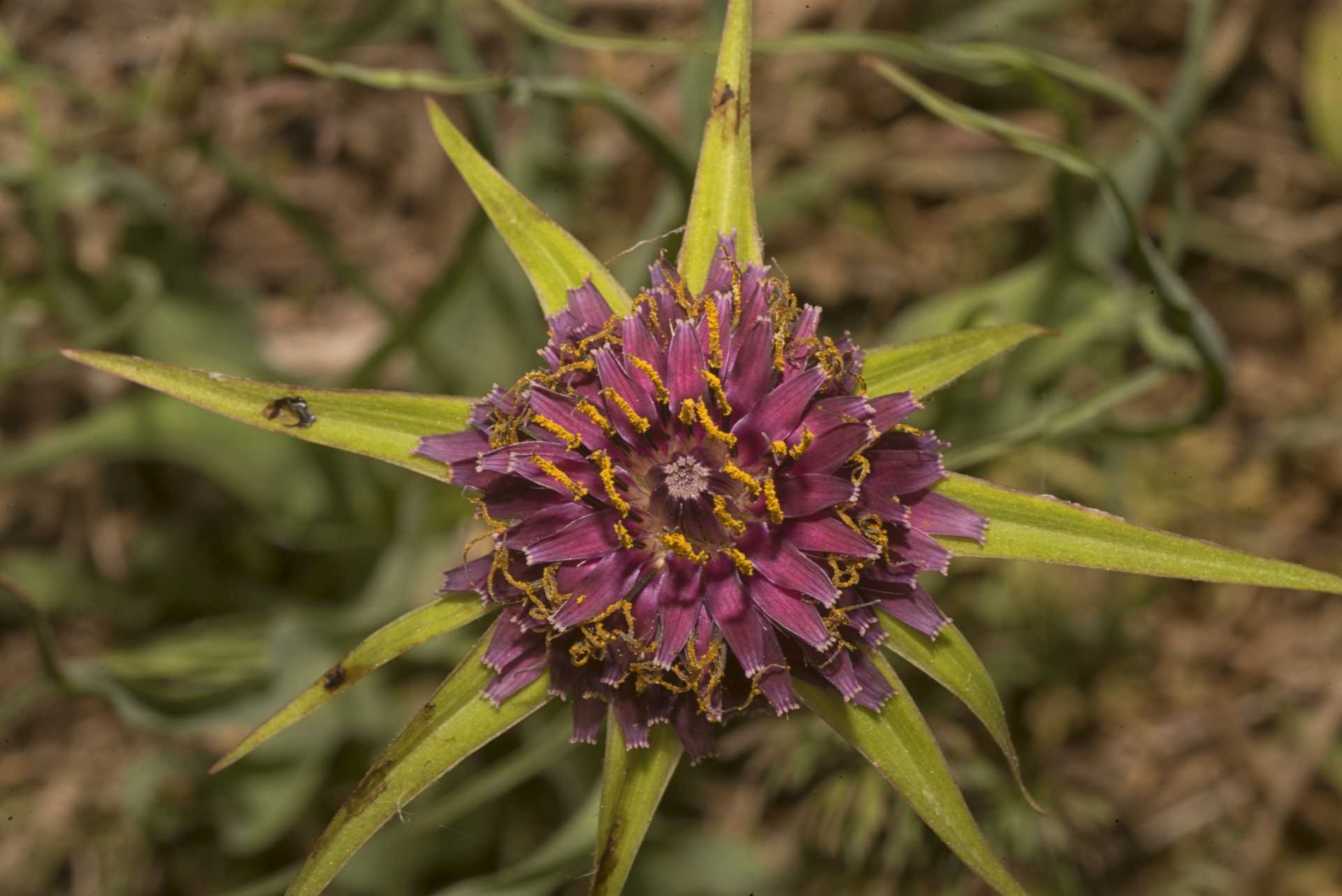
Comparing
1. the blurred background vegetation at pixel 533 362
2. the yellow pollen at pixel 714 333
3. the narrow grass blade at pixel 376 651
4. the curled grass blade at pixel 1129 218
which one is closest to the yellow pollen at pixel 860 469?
the yellow pollen at pixel 714 333

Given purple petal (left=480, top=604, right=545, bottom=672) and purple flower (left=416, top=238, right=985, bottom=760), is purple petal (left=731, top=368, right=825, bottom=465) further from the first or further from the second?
purple petal (left=480, top=604, right=545, bottom=672)

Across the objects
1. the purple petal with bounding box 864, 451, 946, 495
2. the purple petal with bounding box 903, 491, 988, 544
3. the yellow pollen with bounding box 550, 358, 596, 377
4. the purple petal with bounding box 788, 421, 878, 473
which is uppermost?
the yellow pollen with bounding box 550, 358, 596, 377

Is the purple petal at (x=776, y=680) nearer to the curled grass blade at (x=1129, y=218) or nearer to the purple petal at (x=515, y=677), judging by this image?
the purple petal at (x=515, y=677)

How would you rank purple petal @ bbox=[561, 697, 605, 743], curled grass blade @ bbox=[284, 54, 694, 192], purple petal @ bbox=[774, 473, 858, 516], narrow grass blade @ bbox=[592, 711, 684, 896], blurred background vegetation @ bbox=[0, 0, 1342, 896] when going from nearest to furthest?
narrow grass blade @ bbox=[592, 711, 684, 896] → purple petal @ bbox=[774, 473, 858, 516] → purple petal @ bbox=[561, 697, 605, 743] → curled grass blade @ bbox=[284, 54, 694, 192] → blurred background vegetation @ bbox=[0, 0, 1342, 896]

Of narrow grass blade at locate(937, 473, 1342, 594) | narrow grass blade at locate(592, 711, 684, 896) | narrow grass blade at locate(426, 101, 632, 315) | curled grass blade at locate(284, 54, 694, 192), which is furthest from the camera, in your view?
curled grass blade at locate(284, 54, 694, 192)

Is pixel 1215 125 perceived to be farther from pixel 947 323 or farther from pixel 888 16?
pixel 947 323

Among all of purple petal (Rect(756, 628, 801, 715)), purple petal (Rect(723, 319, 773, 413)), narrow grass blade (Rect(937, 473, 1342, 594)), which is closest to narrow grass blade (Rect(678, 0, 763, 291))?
purple petal (Rect(723, 319, 773, 413))

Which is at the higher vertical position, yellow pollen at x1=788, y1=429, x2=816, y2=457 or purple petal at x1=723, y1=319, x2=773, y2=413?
purple petal at x1=723, y1=319, x2=773, y2=413
